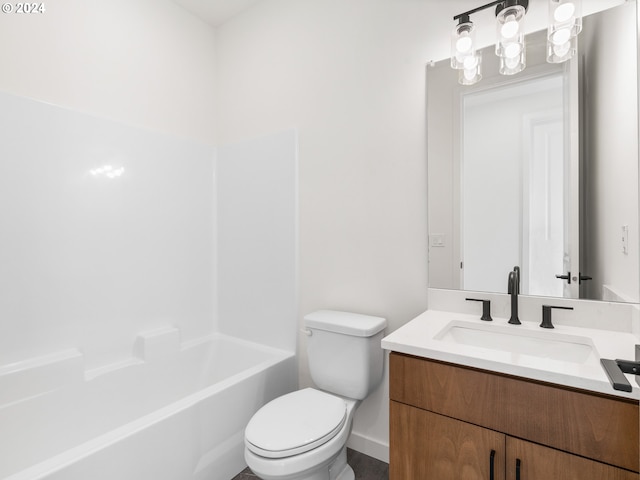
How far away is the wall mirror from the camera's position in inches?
50.8

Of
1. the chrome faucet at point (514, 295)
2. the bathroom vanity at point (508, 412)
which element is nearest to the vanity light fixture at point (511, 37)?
the chrome faucet at point (514, 295)

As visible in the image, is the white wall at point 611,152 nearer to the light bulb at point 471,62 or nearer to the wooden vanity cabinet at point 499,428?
the light bulb at point 471,62

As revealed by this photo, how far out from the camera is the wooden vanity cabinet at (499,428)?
2.90ft

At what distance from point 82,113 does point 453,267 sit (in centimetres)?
209

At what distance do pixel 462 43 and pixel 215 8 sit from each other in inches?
68.4

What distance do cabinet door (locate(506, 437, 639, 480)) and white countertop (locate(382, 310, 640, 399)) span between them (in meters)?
0.20

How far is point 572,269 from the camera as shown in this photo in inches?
55.4

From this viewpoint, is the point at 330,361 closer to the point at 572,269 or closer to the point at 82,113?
the point at 572,269

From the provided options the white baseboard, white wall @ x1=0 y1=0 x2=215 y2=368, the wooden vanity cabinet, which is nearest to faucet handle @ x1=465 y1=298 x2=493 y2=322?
the wooden vanity cabinet

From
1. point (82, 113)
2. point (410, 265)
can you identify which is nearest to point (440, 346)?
point (410, 265)

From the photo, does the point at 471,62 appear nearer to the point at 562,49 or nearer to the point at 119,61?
the point at 562,49

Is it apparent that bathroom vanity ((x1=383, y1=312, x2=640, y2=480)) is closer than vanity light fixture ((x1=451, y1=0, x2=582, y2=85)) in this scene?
Yes

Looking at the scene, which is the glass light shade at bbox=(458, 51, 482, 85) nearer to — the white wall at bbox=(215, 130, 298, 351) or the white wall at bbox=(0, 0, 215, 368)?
the white wall at bbox=(215, 130, 298, 351)

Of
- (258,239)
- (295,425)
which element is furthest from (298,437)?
(258,239)
